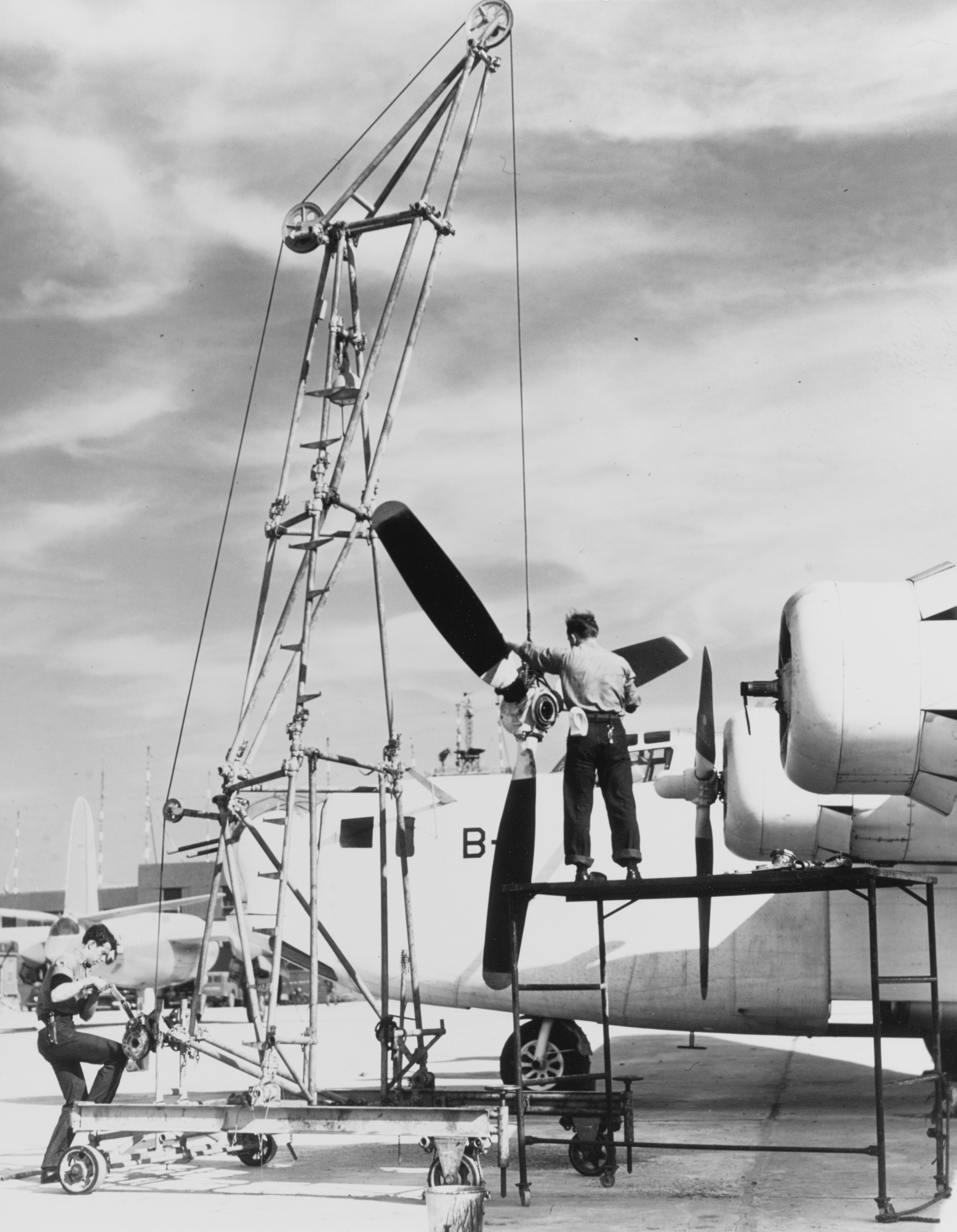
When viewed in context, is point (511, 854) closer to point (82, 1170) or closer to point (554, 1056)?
point (554, 1056)

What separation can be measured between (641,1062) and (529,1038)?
7437 mm

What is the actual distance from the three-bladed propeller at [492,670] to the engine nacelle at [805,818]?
1.99 m

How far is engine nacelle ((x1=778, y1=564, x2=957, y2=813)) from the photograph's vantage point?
9.10 m

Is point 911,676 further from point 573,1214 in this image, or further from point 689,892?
point 573,1214

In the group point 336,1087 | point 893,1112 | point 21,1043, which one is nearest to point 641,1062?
point 336,1087

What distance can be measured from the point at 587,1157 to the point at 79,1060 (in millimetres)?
4496

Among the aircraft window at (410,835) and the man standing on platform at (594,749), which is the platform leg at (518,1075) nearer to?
the man standing on platform at (594,749)

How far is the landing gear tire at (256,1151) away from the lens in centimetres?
1176

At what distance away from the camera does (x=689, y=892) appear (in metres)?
10.2

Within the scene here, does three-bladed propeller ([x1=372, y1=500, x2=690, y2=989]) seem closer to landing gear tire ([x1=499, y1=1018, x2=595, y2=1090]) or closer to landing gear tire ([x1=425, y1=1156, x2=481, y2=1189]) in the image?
landing gear tire ([x1=425, y1=1156, x2=481, y2=1189])

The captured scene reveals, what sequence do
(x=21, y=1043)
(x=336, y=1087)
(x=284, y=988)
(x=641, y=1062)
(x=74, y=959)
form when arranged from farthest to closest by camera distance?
(x=284, y=988)
(x=21, y=1043)
(x=641, y=1062)
(x=336, y=1087)
(x=74, y=959)

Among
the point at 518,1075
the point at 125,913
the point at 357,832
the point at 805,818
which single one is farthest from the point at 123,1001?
the point at 125,913

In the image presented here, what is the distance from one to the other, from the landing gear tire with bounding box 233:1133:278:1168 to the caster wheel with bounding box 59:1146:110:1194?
4.35 ft

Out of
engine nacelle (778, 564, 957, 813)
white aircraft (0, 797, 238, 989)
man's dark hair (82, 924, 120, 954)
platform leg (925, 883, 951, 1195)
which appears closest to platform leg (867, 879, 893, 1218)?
platform leg (925, 883, 951, 1195)
